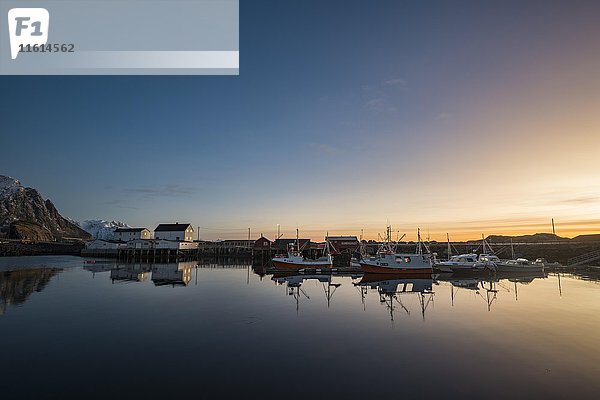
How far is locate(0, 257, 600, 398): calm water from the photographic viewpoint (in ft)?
35.2

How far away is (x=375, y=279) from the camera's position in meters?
42.1

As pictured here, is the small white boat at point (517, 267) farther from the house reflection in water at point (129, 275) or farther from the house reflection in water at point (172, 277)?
the house reflection in water at point (129, 275)

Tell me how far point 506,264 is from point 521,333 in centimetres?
3851

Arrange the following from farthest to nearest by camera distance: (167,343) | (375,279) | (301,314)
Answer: (375,279) → (301,314) → (167,343)

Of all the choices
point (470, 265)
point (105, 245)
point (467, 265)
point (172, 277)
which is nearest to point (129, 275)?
point (172, 277)

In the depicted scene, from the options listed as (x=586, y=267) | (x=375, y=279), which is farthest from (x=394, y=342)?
(x=586, y=267)

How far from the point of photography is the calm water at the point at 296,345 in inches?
422

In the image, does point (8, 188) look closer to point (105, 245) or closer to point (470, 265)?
point (105, 245)

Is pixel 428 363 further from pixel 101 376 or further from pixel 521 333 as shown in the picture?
pixel 101 376

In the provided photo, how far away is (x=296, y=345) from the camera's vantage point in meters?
15.2

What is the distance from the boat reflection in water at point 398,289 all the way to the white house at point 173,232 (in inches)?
2470

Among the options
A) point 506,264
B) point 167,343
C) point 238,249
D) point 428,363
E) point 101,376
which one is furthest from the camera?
point 238,249

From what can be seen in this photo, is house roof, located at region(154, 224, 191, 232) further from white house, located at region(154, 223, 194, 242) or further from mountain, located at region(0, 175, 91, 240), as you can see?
mountain, located at region(0, 175, 91, 240)

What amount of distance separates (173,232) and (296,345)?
3353 inches
